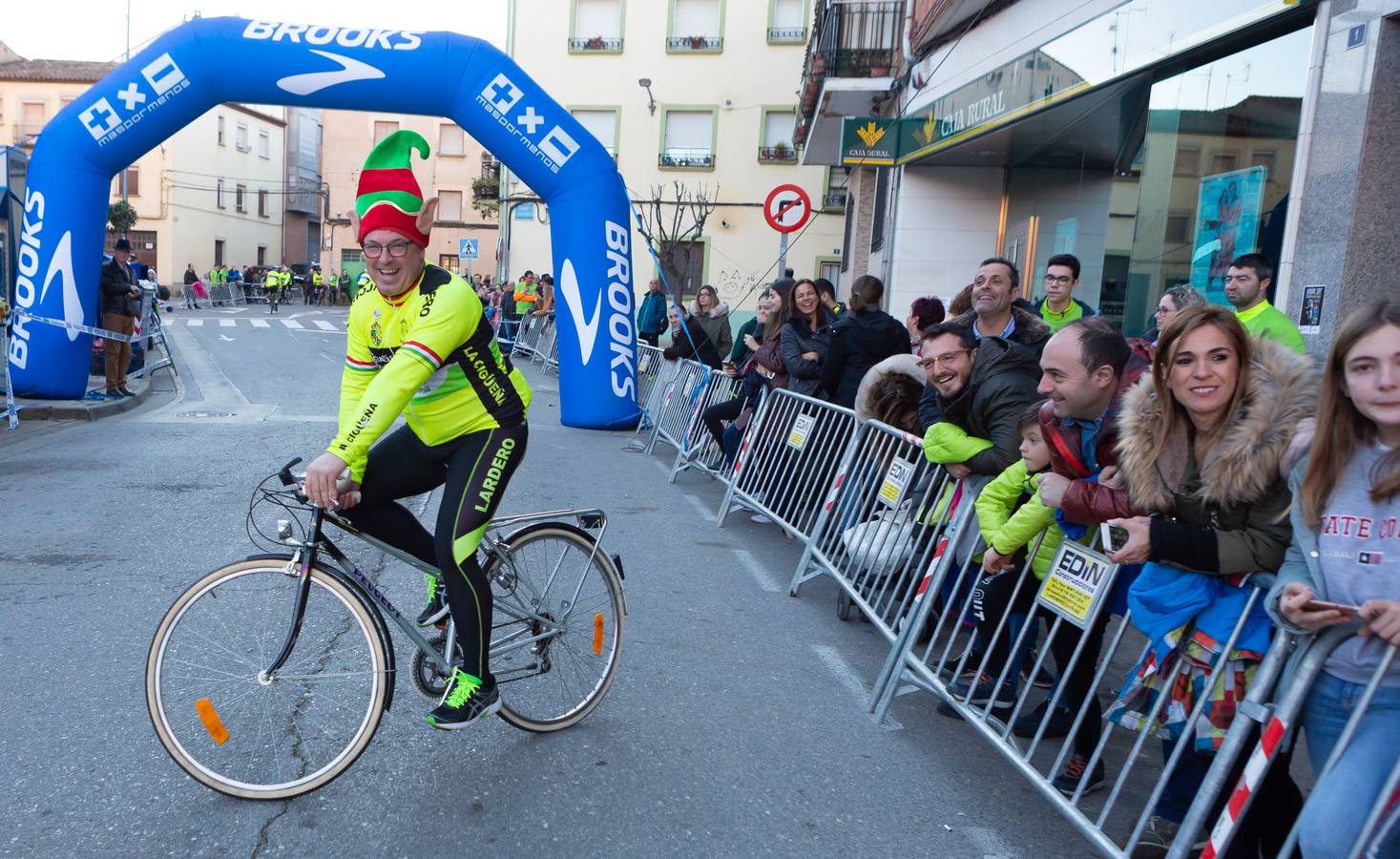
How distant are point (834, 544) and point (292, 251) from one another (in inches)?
2508

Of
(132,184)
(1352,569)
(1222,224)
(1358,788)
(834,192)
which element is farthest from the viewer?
(132,184)

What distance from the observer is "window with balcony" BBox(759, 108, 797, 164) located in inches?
1282

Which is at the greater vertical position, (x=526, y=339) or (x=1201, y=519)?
(x=1201, y=519)

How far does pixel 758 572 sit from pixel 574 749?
9.09 ft

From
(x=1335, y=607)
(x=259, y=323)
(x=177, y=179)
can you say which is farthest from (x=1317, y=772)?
(x=177, y=179)

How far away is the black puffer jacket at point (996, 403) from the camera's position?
4.19m

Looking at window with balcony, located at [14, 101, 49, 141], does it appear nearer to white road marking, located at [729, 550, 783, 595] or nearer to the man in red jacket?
white road marking, located at [729, 550, 783, 595]

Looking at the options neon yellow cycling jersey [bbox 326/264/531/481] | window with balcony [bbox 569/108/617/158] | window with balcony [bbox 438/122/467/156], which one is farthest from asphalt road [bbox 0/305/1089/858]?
window with balcony [bbox 438/122/467/156]

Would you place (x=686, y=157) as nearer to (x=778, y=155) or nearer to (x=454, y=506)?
(x=778, y=155)

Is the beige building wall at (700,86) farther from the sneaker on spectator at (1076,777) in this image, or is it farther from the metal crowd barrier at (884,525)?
the sneaker on spectator at (1076,777)

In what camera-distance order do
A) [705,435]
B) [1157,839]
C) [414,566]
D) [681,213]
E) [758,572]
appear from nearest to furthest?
[1157,839]
[414,566]
[758,572]
[705,435]
[681,213]

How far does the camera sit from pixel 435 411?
3.43 metres

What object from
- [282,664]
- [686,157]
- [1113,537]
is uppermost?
[686,157]

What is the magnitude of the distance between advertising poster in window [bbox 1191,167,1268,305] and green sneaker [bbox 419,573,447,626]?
20.3ft
